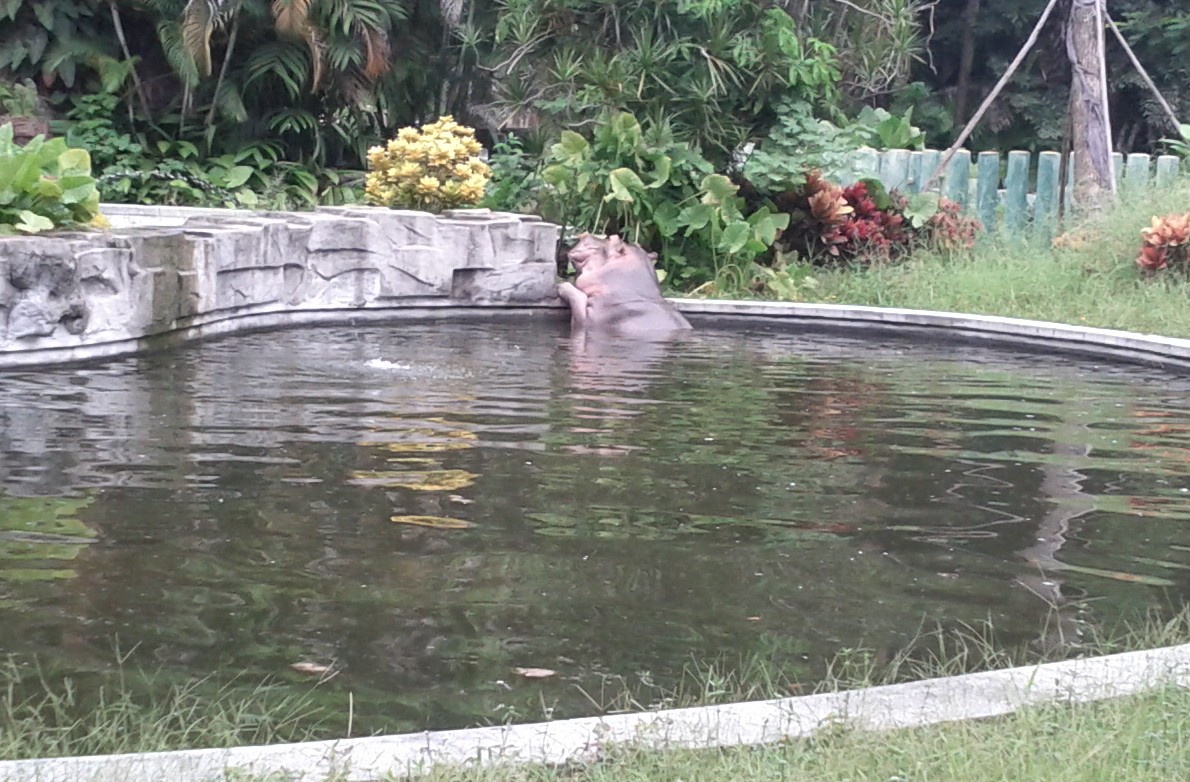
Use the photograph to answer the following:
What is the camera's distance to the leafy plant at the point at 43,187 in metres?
8.31

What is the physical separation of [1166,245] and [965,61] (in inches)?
555

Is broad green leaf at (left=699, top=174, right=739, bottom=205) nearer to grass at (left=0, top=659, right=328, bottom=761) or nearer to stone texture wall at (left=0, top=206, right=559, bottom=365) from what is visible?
stone texture wall at (left=0, top=206, right=559, bottom=365)

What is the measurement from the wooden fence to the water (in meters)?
5.85

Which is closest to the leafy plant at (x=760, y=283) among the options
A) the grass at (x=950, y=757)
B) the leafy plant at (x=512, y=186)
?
the leafy plant at (x=512, y=186)

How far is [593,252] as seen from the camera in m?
11.4

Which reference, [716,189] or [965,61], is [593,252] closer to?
[716,189]

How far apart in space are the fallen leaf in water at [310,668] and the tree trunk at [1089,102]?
11.3 meters

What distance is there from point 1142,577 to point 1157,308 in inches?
272

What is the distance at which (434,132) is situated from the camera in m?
11.8

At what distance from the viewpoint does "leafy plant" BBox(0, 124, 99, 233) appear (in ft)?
27.3

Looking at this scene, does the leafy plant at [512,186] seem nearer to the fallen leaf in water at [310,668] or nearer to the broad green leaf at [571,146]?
the broad green leaf at [571,146]

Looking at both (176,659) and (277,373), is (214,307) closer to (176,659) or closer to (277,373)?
(277,373)

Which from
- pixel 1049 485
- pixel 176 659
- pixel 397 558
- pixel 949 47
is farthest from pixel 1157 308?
pixel 949 47

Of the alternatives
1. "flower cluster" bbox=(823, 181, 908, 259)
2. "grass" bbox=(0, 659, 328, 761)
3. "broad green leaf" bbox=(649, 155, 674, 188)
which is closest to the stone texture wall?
"broad green leaf" bbox=(649, 155, 674, 188)
